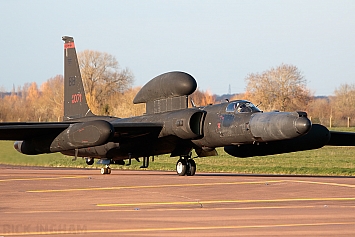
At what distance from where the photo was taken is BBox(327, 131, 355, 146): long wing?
28.2 m

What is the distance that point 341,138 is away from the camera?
28594 millimetres

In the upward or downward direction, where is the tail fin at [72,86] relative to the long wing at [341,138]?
upward

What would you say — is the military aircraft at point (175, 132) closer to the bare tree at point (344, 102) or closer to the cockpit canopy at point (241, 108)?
the cockpit canopy at point (241, 108)

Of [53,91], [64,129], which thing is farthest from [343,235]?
[53,91]

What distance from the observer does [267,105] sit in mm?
93062

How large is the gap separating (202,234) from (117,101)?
89386 millimetres

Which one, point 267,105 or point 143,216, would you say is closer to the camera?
point 143,216

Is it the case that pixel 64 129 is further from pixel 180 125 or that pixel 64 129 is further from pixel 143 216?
pixel 143 216

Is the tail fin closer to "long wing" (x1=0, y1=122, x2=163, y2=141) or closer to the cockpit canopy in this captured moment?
"long wing" (x1=0, y1=122, x2=163, y2=141)

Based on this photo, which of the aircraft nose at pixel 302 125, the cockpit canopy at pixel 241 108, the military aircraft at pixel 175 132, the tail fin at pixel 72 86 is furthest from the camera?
the tail fin at pixel 72 86

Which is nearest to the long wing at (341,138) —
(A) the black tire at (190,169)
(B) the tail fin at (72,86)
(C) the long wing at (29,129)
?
(A) the black tire at (190,169)

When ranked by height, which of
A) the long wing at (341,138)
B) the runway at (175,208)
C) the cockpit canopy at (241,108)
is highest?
the cockpit canopy at (241,108)

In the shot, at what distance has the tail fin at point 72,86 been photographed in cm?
3034

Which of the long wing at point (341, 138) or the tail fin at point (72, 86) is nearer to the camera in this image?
the long wing at point (341, 138)
